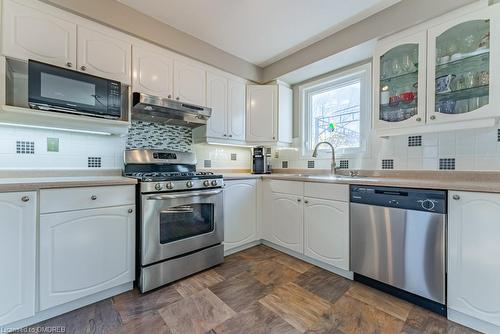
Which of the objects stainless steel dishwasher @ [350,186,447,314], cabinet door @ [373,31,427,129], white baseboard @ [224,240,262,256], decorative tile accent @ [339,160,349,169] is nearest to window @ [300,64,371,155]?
decorative tile accent @ [339,160,349,169]

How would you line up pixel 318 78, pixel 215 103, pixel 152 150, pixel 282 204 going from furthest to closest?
pixel 318 78, pixel 215 103, pixel 282 204, pixel 152 150

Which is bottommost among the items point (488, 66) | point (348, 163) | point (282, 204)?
point (282, 204)

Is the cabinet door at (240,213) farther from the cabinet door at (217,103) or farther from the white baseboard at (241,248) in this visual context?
the cabinet door at (217,103)

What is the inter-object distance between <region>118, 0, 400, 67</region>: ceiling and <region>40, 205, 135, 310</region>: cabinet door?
1.73 metres

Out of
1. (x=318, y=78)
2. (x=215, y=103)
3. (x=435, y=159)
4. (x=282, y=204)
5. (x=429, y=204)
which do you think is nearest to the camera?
(x=429, y=204)

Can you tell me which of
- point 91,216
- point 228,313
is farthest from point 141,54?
point 228,313

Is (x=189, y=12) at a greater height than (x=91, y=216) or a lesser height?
greater

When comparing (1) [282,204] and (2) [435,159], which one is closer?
(2) [435,159]

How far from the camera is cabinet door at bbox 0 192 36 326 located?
119 cm

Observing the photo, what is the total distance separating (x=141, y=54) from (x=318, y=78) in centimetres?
203

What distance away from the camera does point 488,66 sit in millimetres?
1458

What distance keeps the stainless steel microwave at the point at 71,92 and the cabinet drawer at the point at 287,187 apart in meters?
1.64

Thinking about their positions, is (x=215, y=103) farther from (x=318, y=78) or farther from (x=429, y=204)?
(x=429, y=204)

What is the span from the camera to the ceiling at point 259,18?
1824mm
